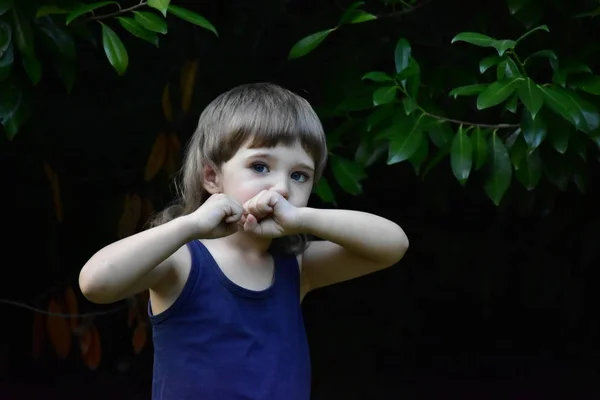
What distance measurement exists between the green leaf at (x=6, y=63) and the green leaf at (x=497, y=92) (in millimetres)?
1224

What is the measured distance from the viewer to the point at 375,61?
3391mm

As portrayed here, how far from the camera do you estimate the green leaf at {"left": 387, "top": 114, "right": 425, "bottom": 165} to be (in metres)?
2.86

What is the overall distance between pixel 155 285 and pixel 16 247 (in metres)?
1.90

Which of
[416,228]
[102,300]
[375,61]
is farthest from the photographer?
[416,228]

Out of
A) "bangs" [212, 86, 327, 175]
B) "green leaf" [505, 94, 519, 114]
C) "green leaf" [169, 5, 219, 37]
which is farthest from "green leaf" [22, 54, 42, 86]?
"green leaf" [505, 94, 519, 114]

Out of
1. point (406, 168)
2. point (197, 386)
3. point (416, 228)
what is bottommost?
point (416, 228)

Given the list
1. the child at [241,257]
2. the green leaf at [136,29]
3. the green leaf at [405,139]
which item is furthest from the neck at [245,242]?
the green leaf at [136,29]

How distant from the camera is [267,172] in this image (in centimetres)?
238

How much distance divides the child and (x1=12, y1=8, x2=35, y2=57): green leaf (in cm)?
57

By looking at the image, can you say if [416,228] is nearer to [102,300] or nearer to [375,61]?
[375,61]

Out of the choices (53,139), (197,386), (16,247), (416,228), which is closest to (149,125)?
(53,139)

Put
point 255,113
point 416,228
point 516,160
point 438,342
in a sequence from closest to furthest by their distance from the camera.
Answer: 1. point 255,113
2. point 516,160
3. point 416,228
4. point 438,342

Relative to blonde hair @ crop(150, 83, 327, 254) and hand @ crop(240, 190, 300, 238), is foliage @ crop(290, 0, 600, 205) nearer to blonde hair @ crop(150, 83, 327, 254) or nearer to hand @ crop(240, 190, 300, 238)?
blonde hair @ crop(150, 83, 327, 254)

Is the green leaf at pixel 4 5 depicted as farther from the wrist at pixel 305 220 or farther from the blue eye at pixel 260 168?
the wrist at pixel 305 220
